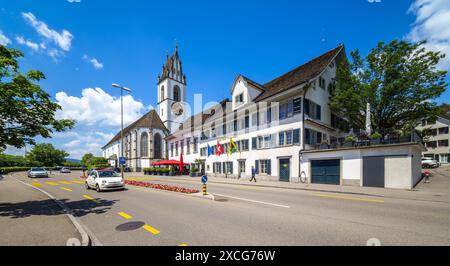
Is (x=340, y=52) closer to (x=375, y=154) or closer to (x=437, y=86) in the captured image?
(x=437, y=86)

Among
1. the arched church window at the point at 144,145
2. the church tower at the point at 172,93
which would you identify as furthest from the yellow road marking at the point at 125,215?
the church tower at the point at 172,93

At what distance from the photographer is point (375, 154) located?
16.2m

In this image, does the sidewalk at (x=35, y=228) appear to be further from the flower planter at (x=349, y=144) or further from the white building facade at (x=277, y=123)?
the flower planter at (x=349, y=144)

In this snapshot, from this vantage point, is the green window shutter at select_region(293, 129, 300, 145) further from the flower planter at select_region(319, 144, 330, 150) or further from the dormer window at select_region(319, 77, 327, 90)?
the dormer window at select_region(319, 77, 327, 90)

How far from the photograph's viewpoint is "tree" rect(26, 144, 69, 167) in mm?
68500

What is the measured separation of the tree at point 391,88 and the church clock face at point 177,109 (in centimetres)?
5093

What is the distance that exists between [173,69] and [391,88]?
5873 cm

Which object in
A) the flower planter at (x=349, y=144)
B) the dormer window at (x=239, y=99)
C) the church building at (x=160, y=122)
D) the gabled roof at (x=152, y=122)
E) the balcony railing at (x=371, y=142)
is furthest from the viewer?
the gabled roof at (x=152, y=122)

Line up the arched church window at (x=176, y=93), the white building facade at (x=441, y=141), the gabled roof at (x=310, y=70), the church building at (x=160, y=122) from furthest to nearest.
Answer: the arched church window at (x=176, y=93) → the church building at (x=160, y=122) → the white building facade at (x=441, y=141) → the gabled roof at (x=310, y=70)

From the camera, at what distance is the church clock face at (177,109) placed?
214 ft

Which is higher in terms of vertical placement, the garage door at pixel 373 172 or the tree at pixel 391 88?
the tree at pixel 391 88

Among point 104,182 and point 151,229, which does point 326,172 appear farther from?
point 104,182

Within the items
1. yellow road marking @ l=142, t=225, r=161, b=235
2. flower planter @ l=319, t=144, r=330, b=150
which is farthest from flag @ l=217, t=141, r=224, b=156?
yellow road marking @ l=142, t=225, r=161, b=235
